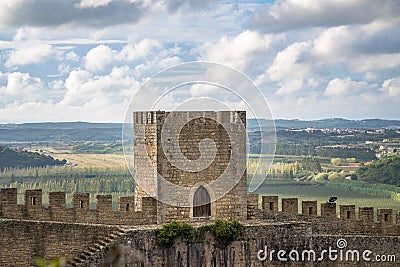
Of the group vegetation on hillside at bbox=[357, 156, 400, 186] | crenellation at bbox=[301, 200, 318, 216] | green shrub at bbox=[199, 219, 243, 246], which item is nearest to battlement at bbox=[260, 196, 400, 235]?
crenellation at bbox=[301, 200, 318, 216]

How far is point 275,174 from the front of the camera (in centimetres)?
6712

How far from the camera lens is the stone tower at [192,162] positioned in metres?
24.1

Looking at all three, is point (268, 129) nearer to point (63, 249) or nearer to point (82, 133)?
point (63, 249)

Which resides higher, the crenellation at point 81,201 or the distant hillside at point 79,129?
the distant hillside at point 79,129

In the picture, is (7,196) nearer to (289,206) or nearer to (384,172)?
(289,206)

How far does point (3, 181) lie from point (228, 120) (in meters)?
33.0

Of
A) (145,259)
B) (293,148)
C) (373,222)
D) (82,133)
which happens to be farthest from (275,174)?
(145,259)

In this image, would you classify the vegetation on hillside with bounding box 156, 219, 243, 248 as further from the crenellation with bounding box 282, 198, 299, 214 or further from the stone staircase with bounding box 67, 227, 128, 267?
the crenellation with bounding box 282, 198, 299, 214

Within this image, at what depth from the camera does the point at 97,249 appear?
22.3 meters

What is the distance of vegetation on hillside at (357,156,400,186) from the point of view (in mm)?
56406

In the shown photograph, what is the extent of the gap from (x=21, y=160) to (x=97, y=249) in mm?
37328

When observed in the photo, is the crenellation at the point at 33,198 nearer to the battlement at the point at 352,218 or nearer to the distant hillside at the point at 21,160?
the battlement at the point at 352,218

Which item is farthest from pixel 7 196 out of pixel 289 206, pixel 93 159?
pixel 93 159

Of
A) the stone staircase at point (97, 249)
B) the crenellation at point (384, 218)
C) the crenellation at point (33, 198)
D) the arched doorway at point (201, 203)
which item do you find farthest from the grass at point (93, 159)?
Result: the stone staircase at point (97, 249)
